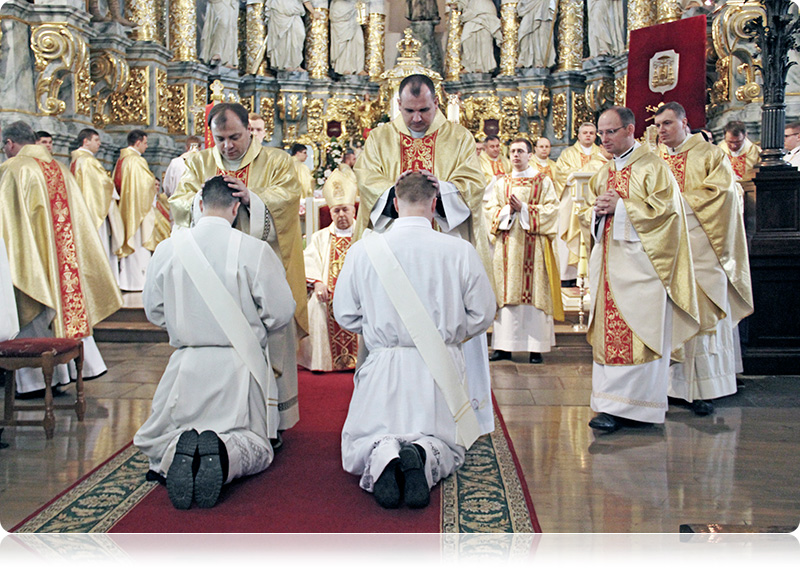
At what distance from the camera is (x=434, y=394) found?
3652mm

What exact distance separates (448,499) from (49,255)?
11.5 ft

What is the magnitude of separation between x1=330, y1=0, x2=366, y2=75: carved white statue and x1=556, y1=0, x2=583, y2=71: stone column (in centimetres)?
357

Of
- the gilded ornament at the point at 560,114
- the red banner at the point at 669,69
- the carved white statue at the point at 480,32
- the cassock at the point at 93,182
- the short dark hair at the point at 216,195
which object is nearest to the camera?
the short dark hair at the point at 216,195

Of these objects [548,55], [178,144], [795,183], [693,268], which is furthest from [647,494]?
[548,55]

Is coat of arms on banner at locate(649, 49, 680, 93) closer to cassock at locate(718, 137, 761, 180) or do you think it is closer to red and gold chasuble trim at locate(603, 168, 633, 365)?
cassock at locate(718, 137, 761, 180)

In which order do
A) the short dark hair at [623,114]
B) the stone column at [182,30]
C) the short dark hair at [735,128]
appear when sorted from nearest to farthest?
1. the short dark hair at [623,114]
2. the short dark hair at [735,128]
3. the stone column at [182,30]

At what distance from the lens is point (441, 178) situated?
4602 millimetres

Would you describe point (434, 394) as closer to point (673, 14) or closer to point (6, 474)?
point (6, 474)

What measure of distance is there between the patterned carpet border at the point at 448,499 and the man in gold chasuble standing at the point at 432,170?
0.46 meters

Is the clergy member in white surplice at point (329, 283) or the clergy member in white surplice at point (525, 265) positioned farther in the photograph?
the clergy member in white surplice at point (525, 265)

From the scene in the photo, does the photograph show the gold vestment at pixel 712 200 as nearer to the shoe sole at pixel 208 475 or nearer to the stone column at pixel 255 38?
the shoe sole at pixel 208 475

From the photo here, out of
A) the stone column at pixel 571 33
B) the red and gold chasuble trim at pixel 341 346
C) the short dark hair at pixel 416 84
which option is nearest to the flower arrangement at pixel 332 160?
the red and gold chasuble trim at pixel 341 346

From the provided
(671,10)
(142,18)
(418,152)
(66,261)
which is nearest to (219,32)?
(142,18)

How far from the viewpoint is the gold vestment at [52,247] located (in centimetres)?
545
